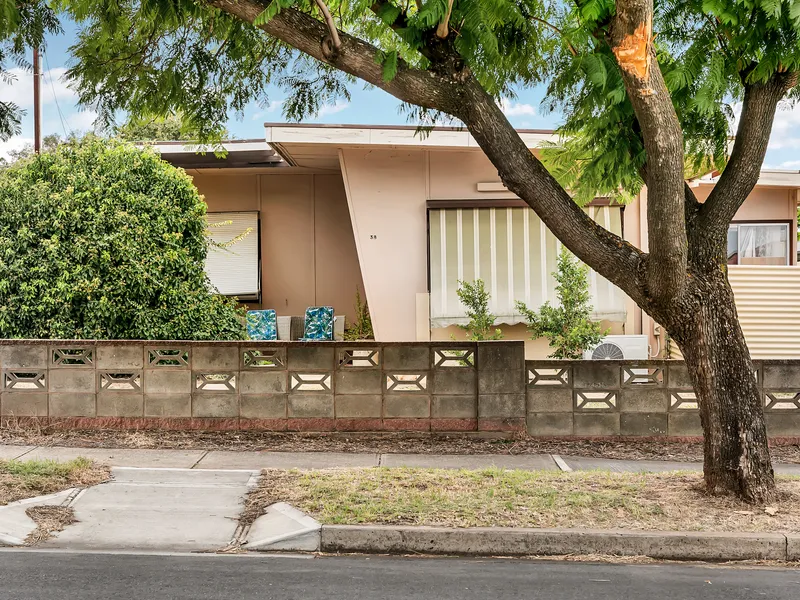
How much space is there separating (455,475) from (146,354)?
4.29 metres

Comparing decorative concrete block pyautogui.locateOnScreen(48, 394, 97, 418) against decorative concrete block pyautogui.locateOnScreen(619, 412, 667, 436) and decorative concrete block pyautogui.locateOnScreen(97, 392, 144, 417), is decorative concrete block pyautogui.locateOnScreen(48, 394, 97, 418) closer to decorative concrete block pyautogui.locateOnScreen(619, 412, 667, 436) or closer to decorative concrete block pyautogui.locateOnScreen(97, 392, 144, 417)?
decorative concrete block pyautogui.locateOnScreen(97, 392, 144, 417)

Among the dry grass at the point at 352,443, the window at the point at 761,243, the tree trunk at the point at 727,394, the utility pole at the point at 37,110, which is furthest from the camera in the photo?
the utility pole at the point at 37,110

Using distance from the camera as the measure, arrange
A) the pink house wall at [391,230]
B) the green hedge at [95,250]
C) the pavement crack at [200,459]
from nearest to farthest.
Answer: the pavement crack at [200,459]
the green hedge at [95,250]
the pink house wall at [391,230]

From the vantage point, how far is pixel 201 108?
9.26 m

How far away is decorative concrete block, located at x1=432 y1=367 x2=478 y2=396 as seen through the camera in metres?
9.34

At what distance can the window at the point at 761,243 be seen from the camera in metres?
15.4

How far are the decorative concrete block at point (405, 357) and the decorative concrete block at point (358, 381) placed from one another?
0.19m

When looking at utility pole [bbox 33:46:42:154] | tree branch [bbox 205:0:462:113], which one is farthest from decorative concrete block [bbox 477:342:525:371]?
utility pole [bbox 33:46:42:154]

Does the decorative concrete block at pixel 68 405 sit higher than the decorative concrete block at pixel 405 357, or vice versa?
the decorative concrete block at pixel 405 357

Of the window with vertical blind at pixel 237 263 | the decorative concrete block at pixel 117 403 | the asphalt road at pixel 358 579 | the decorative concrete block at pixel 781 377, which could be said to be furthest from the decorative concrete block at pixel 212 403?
the window with vertical blind at pixel 237 263

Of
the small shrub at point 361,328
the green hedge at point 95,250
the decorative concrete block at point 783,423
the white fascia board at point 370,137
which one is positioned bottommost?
the decorative concrete block at point 783,423

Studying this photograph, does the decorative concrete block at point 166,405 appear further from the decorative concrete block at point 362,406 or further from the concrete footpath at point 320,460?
the decorative concrete block at point 362,406

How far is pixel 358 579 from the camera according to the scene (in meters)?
5.28

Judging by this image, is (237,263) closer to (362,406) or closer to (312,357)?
(312,357)
